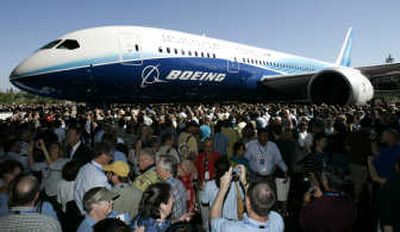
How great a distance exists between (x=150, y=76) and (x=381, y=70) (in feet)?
46.4

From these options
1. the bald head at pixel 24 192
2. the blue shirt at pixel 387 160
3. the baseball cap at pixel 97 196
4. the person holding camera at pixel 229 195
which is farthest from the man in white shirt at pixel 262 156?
the bald head at pixel 24 192

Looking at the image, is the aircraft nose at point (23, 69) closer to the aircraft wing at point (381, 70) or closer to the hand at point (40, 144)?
the hand at point (40, 144)

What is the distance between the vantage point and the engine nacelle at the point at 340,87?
1794 cm

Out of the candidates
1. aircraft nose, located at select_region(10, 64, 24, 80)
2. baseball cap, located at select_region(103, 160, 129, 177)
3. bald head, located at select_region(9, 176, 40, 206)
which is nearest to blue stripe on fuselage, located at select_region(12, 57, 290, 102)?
aircraft nose, located at select_region(10, 64, 24, 80)

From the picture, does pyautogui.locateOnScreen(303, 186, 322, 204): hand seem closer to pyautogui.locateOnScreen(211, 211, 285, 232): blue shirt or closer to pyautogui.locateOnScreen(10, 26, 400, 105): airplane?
pyautogui.locateOnScreen(211, 211, 285, 232): blue shirt

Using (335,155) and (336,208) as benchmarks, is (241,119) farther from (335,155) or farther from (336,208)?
(336,208)

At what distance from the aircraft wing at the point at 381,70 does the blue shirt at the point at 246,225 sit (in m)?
21.0

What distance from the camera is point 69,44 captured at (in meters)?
14.2

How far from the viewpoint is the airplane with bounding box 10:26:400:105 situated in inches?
536

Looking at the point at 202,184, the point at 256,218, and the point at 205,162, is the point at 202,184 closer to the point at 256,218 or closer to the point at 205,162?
the point at 205,162

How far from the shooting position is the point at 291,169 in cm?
762

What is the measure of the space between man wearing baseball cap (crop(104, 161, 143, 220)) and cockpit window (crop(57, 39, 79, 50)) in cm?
1053

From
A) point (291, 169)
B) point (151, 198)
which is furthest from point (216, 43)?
point (151, 198)

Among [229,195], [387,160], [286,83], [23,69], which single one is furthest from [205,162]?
[286,83]
